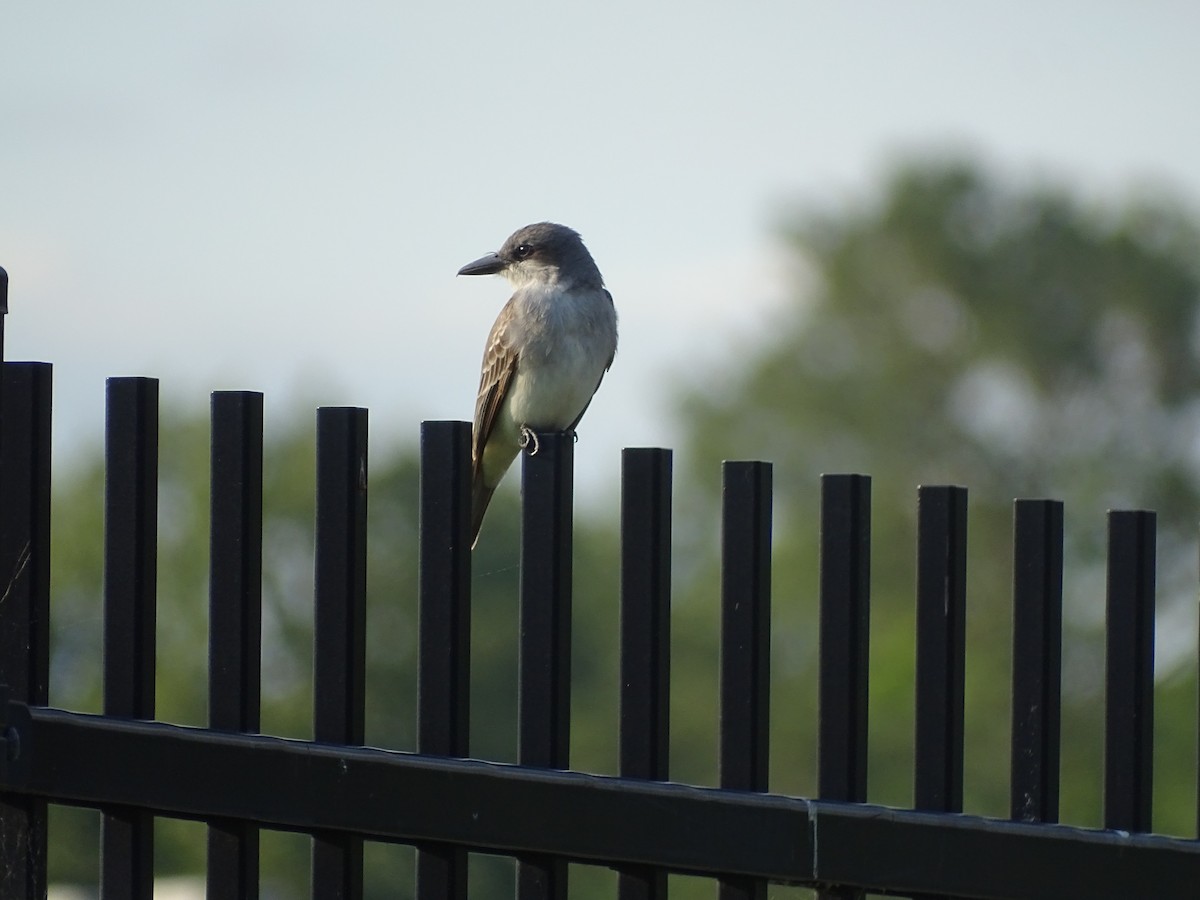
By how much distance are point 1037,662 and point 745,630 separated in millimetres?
638

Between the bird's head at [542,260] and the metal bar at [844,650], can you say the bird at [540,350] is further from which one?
the metal bar at [844,650]

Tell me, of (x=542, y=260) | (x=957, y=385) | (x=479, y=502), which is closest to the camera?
(x=479, y=502)

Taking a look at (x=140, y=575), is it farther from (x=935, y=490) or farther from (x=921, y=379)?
(x=921, y=379)

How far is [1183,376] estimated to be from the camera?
38.9 metres

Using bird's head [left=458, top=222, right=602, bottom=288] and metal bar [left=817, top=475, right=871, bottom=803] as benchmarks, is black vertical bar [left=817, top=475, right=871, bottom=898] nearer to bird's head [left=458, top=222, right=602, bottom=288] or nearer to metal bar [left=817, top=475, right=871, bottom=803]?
metal bar [left=817, top=475, right=871, bottom=803]

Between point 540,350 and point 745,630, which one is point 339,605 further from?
point 540,350

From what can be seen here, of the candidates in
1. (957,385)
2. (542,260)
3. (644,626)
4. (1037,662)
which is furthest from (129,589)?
(957,385)

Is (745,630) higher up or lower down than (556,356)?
lower down

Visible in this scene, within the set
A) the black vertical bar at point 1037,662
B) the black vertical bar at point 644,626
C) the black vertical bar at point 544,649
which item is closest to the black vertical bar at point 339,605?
the black vertical bar at point 544,649

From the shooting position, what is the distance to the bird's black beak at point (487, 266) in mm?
6539

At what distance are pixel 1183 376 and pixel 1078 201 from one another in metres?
5.73

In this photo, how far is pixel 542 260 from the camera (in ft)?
21.3

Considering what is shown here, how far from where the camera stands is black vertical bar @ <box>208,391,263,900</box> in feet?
10.3

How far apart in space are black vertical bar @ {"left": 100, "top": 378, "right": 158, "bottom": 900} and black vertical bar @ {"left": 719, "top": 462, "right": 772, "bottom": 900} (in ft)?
4.02
